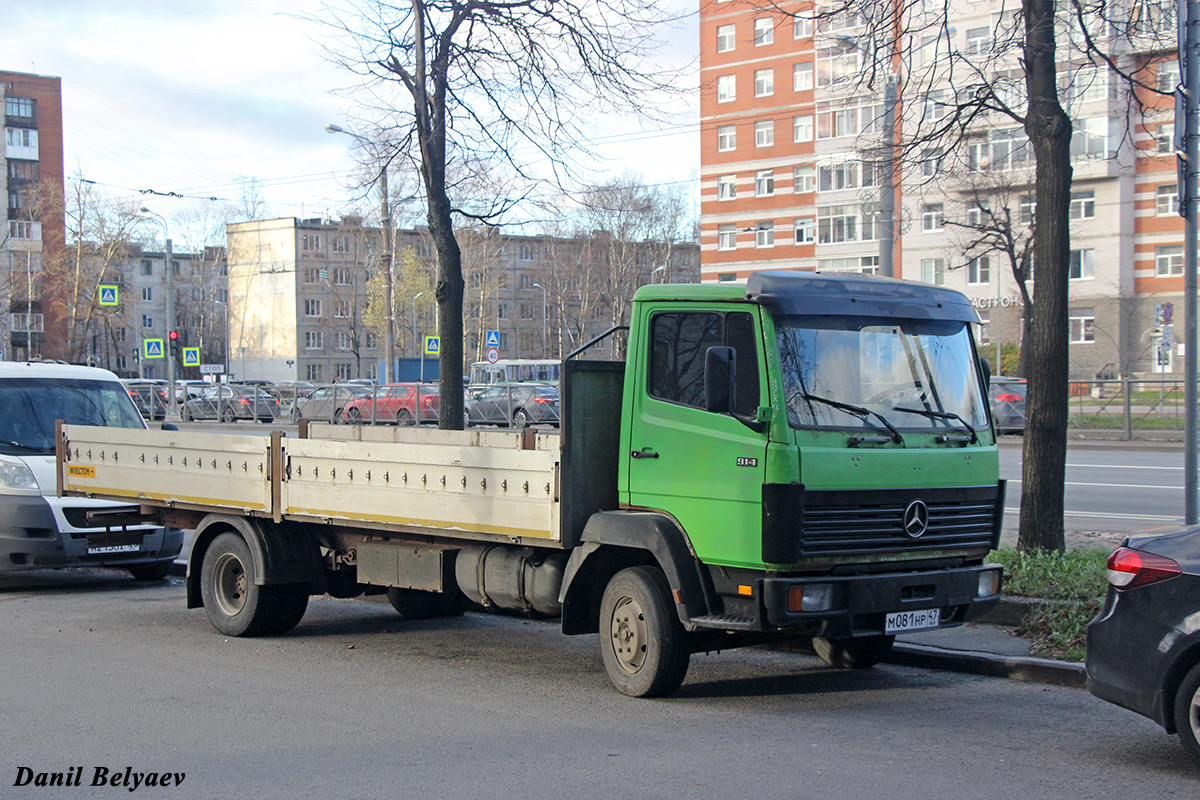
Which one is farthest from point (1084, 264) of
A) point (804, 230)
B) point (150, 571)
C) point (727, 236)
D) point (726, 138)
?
point (150, 571)

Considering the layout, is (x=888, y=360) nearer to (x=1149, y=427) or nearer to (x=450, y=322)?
(x=450, y=322)

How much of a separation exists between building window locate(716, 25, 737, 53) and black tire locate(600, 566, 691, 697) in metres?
68.0

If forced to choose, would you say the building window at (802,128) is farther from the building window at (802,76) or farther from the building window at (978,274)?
the building window at (978,274)

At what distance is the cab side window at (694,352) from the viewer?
6363 millimetres

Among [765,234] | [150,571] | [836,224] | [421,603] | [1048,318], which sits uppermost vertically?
[765,234]

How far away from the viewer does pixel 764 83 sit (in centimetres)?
7069

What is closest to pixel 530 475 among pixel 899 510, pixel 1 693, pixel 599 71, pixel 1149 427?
pixel 899 510

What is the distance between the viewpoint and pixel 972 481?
6.71 metres

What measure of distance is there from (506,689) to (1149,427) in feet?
82.6

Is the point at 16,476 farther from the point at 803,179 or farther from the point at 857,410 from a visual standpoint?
the point at 803,179

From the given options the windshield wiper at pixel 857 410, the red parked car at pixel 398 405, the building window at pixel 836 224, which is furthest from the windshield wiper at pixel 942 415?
the building window at pixel 836 224

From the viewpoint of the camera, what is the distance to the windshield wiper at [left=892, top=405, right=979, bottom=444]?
661cm

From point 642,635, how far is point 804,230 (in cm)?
6623

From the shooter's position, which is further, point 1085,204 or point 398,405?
point 1085,204
